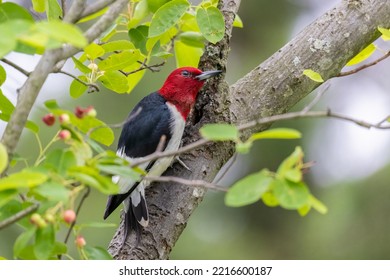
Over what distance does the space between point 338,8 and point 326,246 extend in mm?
2889

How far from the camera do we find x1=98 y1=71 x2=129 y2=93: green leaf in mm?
2217

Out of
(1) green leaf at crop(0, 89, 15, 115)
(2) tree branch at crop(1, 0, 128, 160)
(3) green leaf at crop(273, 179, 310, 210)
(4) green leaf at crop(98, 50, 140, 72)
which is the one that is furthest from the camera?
(4) green leaf at crop(98, 50, 140, 72)

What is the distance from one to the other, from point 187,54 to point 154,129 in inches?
22.9

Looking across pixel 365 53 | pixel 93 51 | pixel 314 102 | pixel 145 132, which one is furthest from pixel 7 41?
pixel 145 132

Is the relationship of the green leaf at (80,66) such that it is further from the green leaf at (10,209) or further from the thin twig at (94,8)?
the green leaf at (10,209)

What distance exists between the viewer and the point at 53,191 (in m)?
1.31

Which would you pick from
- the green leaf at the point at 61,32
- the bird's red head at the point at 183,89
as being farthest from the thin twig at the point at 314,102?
the bird's red head at the point at 183,89

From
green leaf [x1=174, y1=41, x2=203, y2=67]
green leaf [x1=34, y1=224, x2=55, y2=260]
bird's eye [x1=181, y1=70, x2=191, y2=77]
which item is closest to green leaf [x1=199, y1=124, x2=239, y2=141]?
green leaf [x1=34, y1=224, x2=55, y2=260]

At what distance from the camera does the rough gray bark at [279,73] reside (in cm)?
254

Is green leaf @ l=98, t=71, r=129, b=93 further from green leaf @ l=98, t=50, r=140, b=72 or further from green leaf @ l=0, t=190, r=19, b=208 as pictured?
green leaf @ l=0, t=190, r=19, b=208

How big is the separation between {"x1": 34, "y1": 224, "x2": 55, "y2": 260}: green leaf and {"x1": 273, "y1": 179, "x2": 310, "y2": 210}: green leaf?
18.8 inches

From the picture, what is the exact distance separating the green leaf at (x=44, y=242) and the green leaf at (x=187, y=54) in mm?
1243

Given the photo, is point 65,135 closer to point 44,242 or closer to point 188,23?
point 44,242

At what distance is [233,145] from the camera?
2.56m
